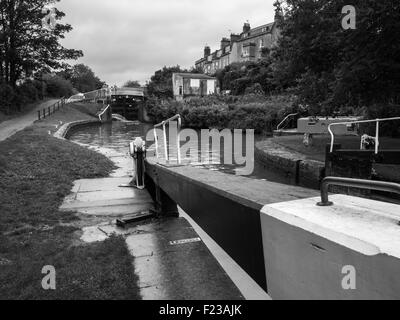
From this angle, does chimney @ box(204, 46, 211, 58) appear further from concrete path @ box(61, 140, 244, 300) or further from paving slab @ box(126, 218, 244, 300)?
paving slab @ box(126, 218, 244, 300)

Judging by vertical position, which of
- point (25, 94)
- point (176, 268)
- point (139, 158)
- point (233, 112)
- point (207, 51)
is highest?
point (207, 51)

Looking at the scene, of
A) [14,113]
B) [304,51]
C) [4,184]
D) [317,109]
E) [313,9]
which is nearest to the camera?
[4,184]

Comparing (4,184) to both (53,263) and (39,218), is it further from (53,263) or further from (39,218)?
(53,263)

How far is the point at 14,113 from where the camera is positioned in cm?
3434

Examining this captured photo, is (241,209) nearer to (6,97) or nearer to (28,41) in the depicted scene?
(6,97)

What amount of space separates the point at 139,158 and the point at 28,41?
3278 cm

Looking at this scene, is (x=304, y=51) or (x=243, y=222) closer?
(x=243, y=222)

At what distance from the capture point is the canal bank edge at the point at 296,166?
9984mm

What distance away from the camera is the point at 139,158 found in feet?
27.5

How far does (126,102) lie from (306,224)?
54.6m

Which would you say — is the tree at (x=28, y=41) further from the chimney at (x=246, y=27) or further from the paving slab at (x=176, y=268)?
the chimney at (x=246, y=27)

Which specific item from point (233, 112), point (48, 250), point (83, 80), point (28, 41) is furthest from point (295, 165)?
point (83, 80)

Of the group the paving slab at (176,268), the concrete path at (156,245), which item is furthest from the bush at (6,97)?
the paving slab at (176,268)
